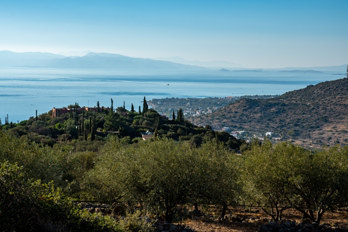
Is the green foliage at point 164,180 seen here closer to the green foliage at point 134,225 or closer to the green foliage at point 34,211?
the green foliage at point 134,225

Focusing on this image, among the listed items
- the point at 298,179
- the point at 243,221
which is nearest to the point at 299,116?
the point at 243,221

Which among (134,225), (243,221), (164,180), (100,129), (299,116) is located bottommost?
(299,116)

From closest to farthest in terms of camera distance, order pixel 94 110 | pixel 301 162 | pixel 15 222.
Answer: pixel 15 222
pixel 301 162
pixel 94 110

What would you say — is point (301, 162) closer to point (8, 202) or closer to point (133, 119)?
point (8, 202)

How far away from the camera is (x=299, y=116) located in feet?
408

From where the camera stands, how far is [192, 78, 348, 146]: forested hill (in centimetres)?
10569

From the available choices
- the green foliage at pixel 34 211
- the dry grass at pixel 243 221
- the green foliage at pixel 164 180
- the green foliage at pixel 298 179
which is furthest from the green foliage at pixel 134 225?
the green foliage at pixel 298 179

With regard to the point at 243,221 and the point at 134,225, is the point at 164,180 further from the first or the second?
the point at 243,221

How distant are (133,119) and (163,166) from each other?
7032 centimetres

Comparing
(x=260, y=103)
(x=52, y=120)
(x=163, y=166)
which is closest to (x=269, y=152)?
(x=163, y=166)

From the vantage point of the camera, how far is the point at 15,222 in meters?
8.51

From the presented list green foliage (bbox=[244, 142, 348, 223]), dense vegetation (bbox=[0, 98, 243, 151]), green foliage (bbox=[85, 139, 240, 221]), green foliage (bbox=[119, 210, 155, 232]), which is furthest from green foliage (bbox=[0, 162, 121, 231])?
dense vegetation (bbox=[0, 98, 243, 151])

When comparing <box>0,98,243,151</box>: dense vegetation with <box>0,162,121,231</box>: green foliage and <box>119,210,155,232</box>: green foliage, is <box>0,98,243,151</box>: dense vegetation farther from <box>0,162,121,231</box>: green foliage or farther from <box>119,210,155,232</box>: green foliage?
<box>0,162,121,231</box>: green foliage

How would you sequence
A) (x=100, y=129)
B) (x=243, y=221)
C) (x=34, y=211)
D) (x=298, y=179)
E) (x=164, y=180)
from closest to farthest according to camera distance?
1. (x=34, y=211)
2. (x=164, y=180)
3. (x=298, y=179)
4. (x=243, y=221)
5. (x=100, y=129)
